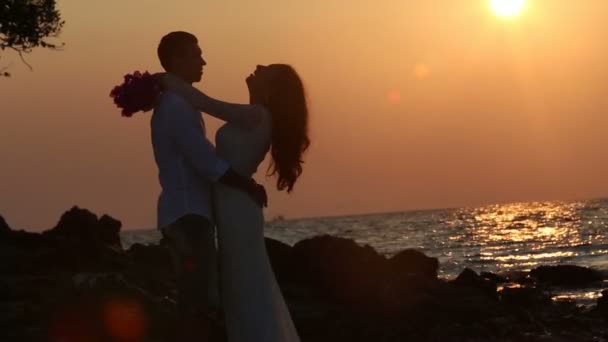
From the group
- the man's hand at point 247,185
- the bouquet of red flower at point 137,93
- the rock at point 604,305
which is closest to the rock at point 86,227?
the rock at point 604,305

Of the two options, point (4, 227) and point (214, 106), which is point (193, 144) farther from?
point (4, 227)

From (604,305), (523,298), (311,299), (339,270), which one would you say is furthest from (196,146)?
(523,298)

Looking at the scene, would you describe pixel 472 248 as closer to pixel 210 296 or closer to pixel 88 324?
pixel 88 324

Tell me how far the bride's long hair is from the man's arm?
423 millimetres

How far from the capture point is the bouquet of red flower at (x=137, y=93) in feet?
24.8

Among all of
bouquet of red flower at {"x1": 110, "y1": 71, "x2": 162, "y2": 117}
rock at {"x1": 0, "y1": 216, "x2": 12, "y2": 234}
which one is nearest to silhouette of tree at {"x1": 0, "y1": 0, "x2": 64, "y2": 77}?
rock at {"x1": 0, "y1": 216, "x2": 12, "y2": 234}

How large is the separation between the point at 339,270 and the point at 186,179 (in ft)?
57.9

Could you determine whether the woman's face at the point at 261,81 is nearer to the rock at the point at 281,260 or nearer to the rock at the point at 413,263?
the rock at the point at 281,260

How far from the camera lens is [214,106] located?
7.58m

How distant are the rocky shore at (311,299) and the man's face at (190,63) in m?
5.59

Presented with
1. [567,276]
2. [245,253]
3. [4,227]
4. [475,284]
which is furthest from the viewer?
[567,276]

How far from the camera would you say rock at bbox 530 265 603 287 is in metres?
36.1

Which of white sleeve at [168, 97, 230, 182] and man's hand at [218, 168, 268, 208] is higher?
white sleeve at [168, 97, 230, 182]

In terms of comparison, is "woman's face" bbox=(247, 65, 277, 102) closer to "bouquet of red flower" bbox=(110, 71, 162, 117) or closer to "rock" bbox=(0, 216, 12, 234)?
"bouquet of red flower" bbox=(110, 71, 162, 117)
